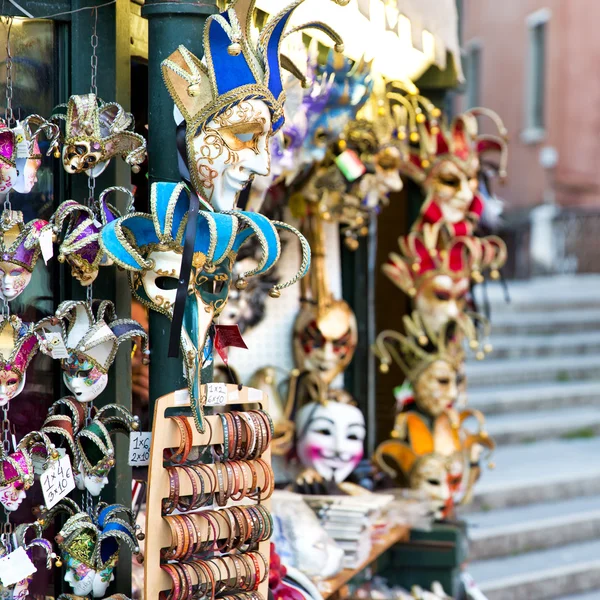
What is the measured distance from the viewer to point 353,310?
14.4 feet

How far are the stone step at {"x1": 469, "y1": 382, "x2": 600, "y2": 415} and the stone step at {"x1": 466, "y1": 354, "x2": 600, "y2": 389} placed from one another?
1.6 inches

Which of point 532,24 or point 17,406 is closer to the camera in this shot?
point 17,406

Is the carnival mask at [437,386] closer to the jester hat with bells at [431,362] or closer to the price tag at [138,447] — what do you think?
the jester hat with bells at [431,362]

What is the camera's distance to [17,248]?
6.88ft

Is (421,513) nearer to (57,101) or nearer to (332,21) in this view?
(332,21)

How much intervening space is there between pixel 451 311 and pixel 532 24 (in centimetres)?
1195

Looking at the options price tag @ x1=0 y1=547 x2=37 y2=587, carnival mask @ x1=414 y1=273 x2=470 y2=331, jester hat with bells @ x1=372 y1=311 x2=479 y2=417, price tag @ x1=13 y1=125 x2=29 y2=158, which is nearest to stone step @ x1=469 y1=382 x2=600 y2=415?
jester hat with bells @ x1=372 y1=311 x2=479 y2=417

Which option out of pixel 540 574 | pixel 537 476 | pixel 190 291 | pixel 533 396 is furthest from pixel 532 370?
pixel 190 291

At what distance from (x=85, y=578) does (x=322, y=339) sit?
1.73 metres

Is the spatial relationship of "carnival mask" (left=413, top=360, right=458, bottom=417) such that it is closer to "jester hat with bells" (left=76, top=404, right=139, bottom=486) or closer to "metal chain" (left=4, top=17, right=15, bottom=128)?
"jester hat with bells" (left=76, top=404, right=139, bottom=486)

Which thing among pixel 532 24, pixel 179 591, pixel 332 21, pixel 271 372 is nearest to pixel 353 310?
pixel 271 372

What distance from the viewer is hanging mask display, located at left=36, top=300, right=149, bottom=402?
2.19 metres

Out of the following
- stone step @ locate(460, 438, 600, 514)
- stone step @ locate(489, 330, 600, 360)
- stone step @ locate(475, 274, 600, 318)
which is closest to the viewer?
stone step @ locate(460, 438, 600, 514)

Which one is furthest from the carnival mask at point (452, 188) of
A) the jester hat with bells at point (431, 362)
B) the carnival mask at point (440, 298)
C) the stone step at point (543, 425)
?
the stone step at point (543, 425)
